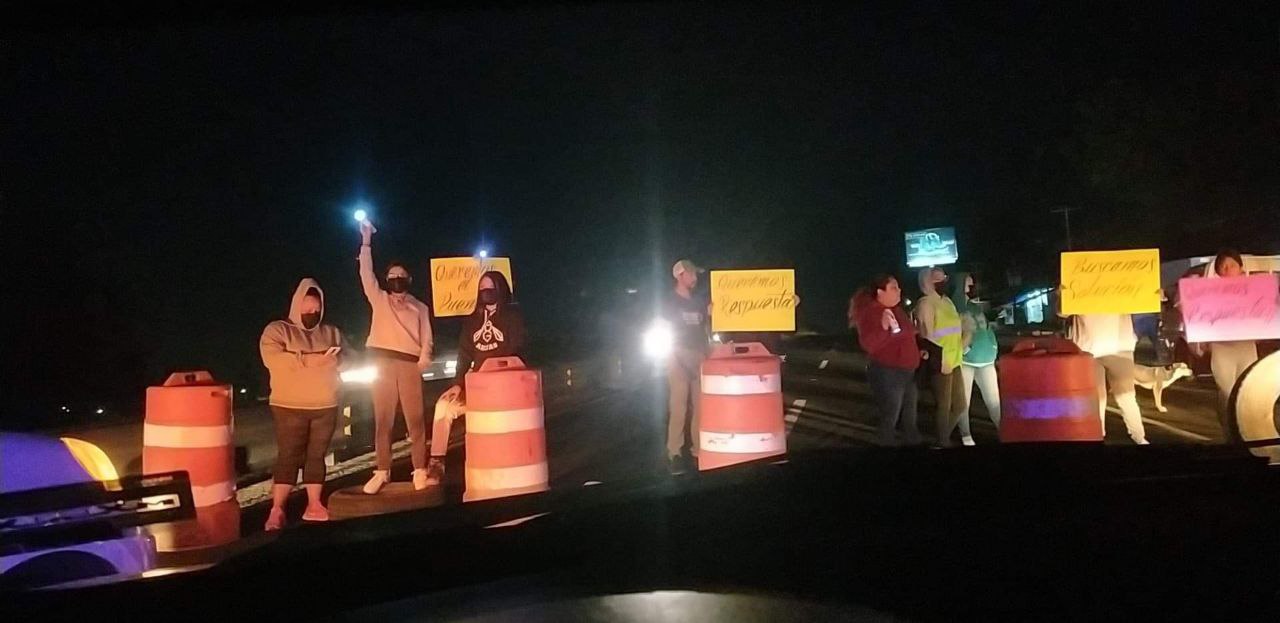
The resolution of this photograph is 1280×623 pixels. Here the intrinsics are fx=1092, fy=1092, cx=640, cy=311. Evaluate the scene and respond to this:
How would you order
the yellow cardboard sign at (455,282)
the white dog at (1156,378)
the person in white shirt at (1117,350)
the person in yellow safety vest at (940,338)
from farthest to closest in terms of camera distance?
the white dog at (1156,378)
the yellow cardboard sign at (455,282)
the person in yellow safety vest at (940,338)
the person in white shirt at (1117,350)

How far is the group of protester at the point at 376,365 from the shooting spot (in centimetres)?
824

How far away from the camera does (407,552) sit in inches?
165

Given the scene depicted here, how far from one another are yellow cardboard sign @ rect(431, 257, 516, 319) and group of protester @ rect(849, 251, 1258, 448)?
3634 mm

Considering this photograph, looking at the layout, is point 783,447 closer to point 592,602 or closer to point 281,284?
point 592,602

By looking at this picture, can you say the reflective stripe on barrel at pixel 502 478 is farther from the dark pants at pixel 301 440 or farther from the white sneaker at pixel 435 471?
the dark pants at pixel 301 440

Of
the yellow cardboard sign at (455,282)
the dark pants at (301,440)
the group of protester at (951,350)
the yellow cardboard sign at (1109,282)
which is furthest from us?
the yellow cardboard sign at (455,282)

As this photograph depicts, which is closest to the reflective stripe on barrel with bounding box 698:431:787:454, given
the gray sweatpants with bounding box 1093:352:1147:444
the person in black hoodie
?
the person in black hoodie

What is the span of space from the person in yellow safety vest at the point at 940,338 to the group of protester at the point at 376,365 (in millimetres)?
4095

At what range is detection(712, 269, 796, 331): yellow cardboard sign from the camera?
36.2 ft

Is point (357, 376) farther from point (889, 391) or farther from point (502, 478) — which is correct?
point (889, 391)

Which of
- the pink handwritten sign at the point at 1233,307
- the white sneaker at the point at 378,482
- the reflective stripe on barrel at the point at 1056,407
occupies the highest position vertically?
the pink handwritten sign at the point at 1233,307

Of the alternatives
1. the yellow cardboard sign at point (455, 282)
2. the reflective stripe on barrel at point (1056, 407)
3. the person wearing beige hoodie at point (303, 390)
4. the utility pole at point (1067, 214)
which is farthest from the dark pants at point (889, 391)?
the utility pole at point (1067, 214)

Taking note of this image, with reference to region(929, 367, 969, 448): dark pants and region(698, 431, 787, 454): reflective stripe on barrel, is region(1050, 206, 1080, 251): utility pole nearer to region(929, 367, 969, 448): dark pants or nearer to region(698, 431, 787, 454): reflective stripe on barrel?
region(929, 367, 969, 448): dark pants

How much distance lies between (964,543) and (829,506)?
2.30 feet
